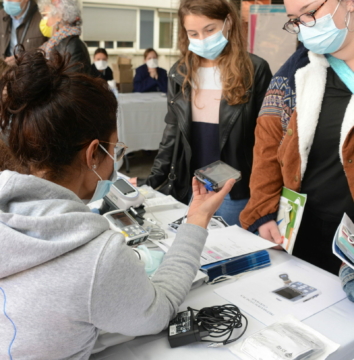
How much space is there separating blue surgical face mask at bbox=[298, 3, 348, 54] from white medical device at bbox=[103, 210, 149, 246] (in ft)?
2.78

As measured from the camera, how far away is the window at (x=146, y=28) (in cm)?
801

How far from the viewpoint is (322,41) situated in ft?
4.31

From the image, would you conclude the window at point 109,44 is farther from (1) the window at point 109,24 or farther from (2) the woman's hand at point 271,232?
(2) the woman's hand at point 271,232

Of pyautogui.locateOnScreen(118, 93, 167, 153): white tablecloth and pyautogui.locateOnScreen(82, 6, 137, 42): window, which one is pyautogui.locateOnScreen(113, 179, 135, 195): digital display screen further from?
pyautogui.locateOnScreen(82, 6, 137, 42): window

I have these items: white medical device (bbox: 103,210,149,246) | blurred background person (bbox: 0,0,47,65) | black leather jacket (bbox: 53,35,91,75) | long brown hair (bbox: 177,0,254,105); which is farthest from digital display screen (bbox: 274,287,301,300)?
blurred background person (bbox: 0,0,47,65)

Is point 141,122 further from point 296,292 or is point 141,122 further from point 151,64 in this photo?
point 296,292

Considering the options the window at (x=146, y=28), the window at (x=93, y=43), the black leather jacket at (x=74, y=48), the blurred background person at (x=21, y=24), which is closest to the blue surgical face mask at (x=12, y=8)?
the blurred background person at (x=21, y=24)

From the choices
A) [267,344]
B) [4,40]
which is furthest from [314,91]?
[4,40]

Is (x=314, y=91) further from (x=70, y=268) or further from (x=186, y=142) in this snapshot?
(x=70, y=268)

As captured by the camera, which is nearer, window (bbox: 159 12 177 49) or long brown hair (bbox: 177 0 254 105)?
long brown hair (bbox: 177 0 254 105)

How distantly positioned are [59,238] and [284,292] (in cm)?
70

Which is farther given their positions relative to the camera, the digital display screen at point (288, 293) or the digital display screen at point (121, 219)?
the digital display screen at point (121, 219)

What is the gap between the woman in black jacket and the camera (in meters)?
1.90

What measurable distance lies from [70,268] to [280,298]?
647mm
